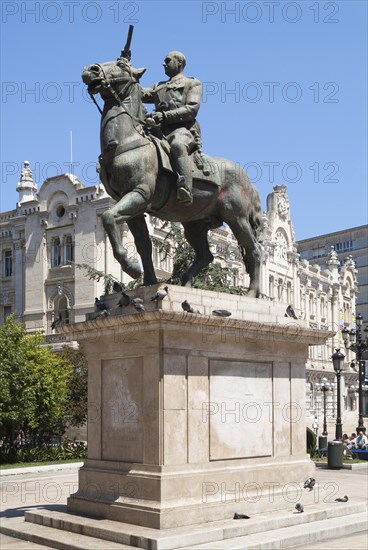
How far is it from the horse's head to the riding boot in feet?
4.23

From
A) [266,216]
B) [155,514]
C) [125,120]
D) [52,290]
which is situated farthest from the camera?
[266,216]

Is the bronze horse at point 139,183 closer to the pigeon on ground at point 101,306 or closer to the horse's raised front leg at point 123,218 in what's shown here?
the horse's raised front leg at point 123,218

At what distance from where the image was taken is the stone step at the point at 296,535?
29.5 feet

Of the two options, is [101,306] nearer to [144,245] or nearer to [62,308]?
[144,245]

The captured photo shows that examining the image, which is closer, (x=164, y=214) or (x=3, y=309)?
(x=164, y=214)

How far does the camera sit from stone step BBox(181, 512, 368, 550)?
898 centimetres

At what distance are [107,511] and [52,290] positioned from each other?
42.5m

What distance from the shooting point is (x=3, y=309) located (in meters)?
55.7

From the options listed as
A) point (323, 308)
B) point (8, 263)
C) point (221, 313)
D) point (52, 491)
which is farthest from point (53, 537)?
point (323, 308)

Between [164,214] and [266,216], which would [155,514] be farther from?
[266,216]

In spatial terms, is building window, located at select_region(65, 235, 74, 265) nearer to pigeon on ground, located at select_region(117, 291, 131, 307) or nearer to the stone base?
the stone base

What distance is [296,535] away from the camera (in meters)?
9.66

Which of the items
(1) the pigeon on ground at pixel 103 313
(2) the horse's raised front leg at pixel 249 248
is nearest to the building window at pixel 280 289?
(2) the horse's raised front leg at pixel 249 248

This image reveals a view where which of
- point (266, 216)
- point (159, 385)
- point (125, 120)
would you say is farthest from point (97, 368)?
point (266, 216)
